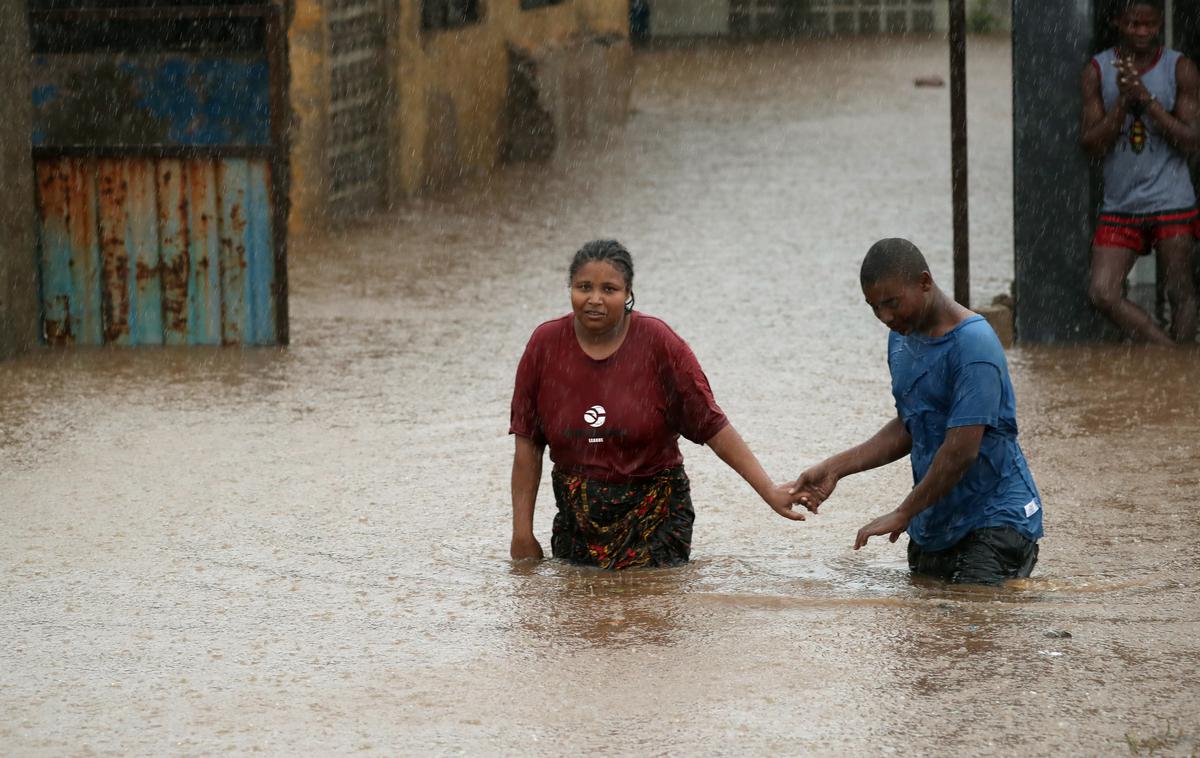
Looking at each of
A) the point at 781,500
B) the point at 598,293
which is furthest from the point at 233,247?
the point at 781,500

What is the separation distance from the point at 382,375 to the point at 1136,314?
403 cm

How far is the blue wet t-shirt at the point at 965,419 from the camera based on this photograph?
5070mm

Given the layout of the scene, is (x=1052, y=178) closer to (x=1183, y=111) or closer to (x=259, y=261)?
(x=1183, y=111)

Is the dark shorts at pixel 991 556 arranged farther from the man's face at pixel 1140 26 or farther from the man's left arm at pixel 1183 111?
the man's face at pixel 1140 26

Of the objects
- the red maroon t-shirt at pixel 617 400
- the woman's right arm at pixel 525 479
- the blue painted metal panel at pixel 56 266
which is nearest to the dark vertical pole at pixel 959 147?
the red maroon t-shirt at pixel 617 400

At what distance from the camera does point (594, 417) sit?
17.9 ft

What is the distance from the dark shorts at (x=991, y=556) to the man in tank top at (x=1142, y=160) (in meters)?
4.23

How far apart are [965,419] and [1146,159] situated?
15.2ft

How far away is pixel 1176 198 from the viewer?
9117 mm

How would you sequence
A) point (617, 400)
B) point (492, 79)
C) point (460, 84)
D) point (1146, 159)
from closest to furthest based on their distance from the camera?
point (617, 400) → point (1146, 159) → point (460, 84) → point (492, 79)

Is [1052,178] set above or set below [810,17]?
below

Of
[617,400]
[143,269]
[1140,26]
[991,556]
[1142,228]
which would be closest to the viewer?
[991,556]

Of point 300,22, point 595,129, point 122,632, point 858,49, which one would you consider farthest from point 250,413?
point 858,49

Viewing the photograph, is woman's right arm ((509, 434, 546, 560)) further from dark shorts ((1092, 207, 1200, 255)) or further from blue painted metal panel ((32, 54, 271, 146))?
blue painted metal panel ((32, 54, 271, 146))
